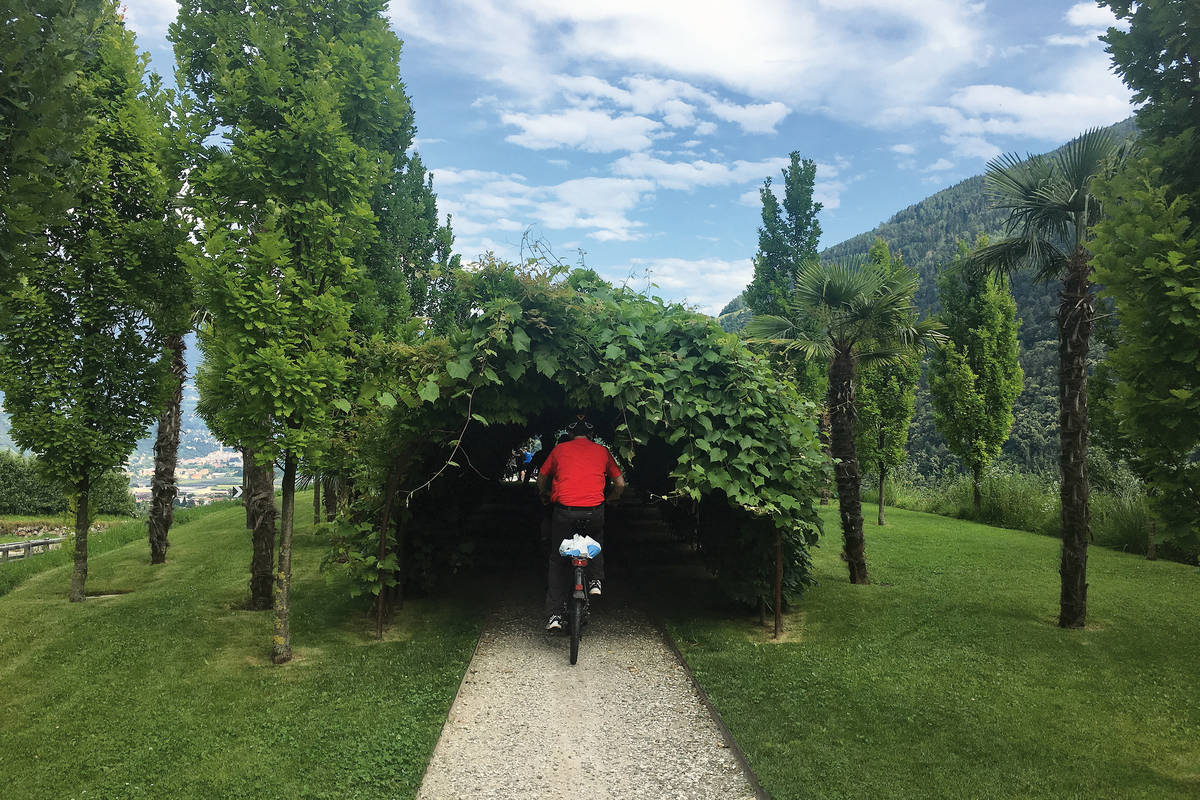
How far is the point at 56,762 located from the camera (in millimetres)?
4531

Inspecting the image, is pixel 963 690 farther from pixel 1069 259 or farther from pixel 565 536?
pixel 1069 259

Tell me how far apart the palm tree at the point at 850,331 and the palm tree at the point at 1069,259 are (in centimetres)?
194

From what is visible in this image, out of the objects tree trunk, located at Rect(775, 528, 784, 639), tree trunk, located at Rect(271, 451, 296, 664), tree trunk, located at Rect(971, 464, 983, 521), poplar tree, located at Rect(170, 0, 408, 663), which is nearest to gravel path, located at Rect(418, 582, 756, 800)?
tree trunk, located at Rect(775, 528, 784, 639)

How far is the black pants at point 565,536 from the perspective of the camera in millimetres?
6887

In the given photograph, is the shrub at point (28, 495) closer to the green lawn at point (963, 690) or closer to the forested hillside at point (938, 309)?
the forested hillside at point (938, 309)

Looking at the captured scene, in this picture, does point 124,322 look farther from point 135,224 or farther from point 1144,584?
point 1144,584

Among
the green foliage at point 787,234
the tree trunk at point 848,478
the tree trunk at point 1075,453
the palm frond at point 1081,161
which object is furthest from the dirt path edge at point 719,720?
the green foliage at point 787,234

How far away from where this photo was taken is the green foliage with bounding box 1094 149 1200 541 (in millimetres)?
3988

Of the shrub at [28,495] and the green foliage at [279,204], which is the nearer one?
the green foliage at [279,204]

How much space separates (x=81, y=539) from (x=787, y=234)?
78.3ft

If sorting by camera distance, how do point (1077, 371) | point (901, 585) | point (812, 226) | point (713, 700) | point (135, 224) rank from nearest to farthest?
point (713, 700), point (1077, 371), point (135, 224), point (901, 585), point (812, 226)

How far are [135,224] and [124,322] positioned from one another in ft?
4.30

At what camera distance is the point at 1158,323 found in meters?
4.12

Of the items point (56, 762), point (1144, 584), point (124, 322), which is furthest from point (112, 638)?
point (1144, 584)
